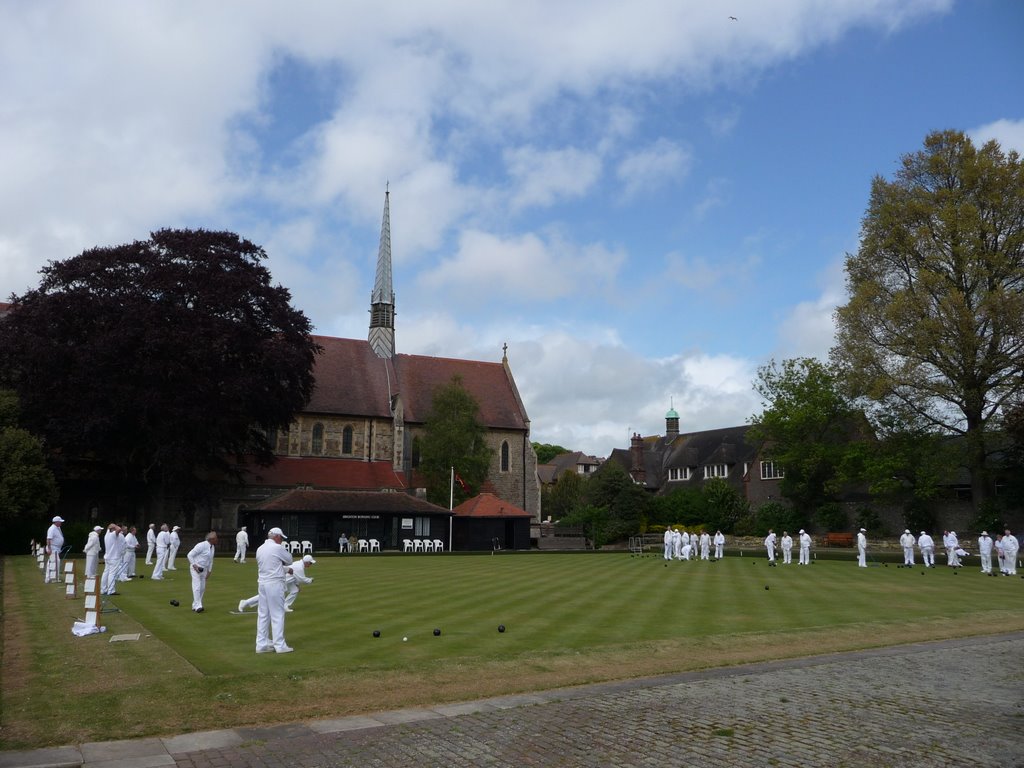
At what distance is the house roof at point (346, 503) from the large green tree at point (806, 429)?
81.6 ft

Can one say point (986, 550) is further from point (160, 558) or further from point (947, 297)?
point (160, 558)

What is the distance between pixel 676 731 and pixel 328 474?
5014cm

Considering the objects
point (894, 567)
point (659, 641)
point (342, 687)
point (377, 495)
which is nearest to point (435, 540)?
point (377, 495)

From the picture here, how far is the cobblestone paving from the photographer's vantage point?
6.89m

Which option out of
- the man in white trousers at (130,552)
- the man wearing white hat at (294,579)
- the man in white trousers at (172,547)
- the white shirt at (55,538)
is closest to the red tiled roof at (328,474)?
the man in white trousers at (172,547)

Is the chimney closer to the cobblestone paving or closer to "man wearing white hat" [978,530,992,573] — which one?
"man wearing white hat" [978,530,992,573]

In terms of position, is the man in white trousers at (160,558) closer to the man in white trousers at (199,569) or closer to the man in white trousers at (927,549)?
the man in white trousers at (199,569)

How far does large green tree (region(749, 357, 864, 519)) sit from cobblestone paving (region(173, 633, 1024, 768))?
148 feet

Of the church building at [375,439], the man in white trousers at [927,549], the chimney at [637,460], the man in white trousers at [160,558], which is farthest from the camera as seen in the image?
the chimney at [637,460]

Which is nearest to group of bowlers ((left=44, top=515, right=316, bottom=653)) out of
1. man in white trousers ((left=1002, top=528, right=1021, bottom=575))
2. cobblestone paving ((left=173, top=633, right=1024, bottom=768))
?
cobblestone paving ((left=173, top=633, right=1024, bottom=768))

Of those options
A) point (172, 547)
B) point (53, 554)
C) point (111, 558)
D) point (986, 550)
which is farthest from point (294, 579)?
point (986, 550)

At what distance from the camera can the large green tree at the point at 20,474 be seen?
33406 mm

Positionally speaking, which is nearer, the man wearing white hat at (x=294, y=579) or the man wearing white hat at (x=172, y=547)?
the man wearing white hat at (x=294, y=579)

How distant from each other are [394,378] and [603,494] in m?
20.0
